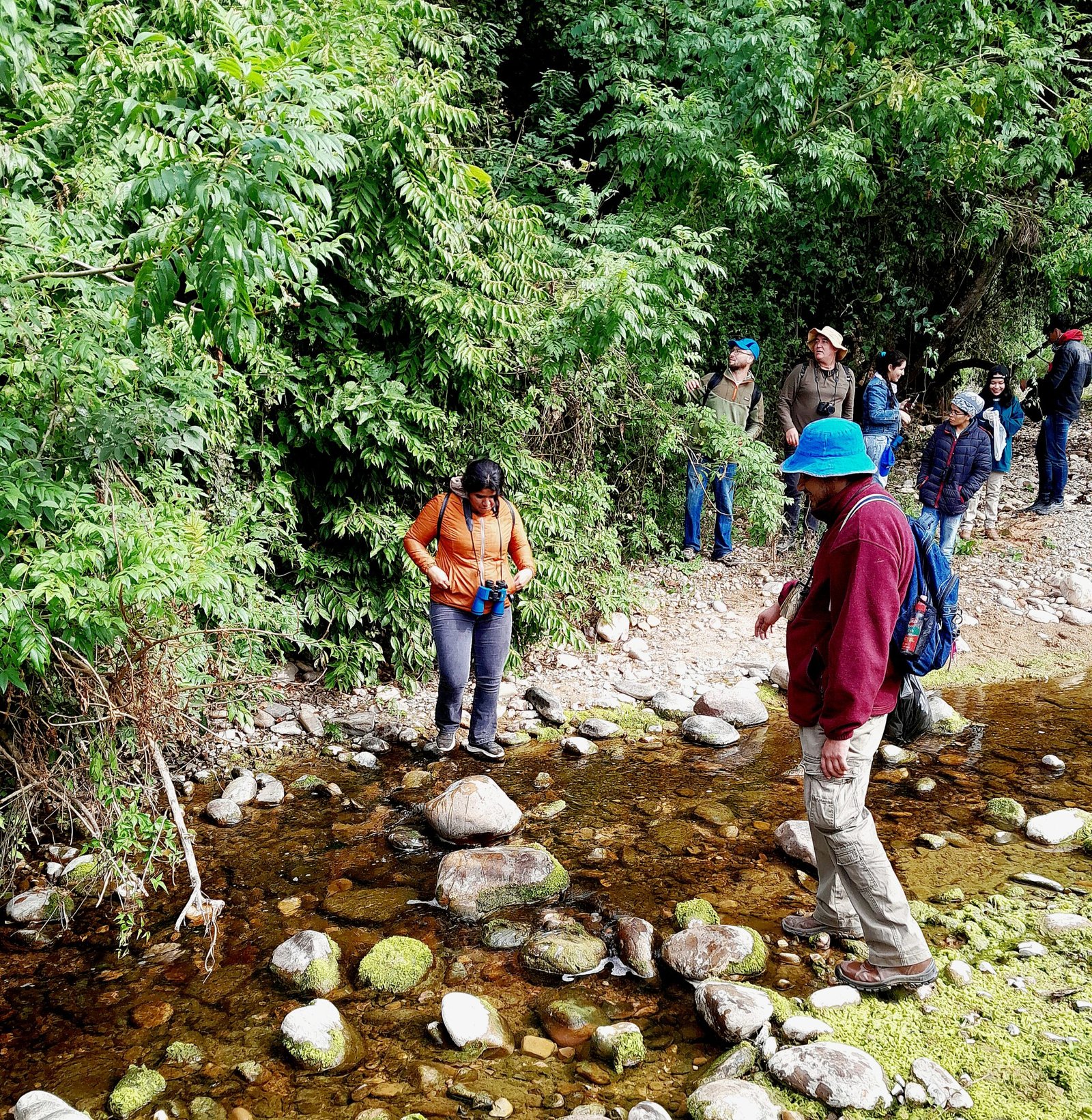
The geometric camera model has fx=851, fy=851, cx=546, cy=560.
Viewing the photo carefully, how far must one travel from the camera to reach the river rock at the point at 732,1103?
2742mm

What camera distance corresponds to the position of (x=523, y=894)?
4141 mm

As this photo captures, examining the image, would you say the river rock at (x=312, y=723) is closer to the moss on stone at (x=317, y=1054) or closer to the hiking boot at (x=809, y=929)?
the moss on stone at (x=317, y=1054)

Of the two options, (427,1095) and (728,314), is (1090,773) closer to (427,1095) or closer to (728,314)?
(427,1095)

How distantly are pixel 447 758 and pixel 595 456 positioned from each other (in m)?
3.64

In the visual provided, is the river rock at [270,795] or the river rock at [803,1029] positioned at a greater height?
the river rock at [803,1029]

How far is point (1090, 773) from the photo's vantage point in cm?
549

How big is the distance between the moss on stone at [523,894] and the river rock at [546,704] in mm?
2098

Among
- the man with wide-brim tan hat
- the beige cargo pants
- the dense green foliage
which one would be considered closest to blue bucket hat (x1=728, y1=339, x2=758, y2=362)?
the man with wide-brim tan hat

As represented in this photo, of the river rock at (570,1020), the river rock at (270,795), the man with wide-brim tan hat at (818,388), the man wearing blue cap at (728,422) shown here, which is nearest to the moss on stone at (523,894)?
the river rock at (570,1020)

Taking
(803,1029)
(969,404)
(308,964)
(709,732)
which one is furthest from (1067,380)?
(308,964)

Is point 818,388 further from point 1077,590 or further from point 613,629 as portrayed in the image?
point 613,629

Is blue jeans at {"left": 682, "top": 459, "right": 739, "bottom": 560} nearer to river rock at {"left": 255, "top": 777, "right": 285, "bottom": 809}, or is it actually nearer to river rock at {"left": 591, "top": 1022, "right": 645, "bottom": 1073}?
river rock at {"left": 255, "top": 777, "right": 285, "bottom": 809}

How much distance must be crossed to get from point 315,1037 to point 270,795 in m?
2.16

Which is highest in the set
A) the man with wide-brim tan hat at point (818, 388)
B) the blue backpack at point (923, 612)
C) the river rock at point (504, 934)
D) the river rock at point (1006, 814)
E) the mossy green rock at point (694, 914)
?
the man with wide-brim tan hat at point (818, 388)
